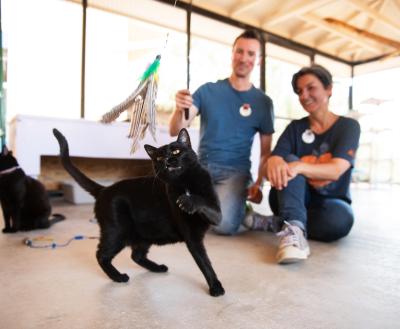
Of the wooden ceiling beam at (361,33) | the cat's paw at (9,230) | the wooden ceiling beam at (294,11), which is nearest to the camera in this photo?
the cat's paw at (9,230)

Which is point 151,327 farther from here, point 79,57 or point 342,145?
point 79,57

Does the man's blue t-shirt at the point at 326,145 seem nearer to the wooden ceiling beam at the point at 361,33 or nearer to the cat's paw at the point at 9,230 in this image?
the cat's paw at the point at 9,230

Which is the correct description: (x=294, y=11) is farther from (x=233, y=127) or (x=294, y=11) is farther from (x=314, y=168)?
(x=314, y=168)

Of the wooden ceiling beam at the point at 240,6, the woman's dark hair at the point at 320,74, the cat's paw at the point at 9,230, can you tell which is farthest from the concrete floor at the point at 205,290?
the wooden ceiling beam at the point at 240,6

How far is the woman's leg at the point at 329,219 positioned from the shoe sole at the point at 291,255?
1.18 ft

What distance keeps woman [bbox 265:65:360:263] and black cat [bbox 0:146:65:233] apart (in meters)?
1.25

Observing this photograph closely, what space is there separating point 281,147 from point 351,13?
424 cm

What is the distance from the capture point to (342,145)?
1468 millimetres

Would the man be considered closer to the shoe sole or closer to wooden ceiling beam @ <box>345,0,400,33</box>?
the shoe sole

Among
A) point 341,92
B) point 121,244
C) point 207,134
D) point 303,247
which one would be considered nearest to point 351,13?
point 341,92

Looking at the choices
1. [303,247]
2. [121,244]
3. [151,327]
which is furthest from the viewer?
[303,247]

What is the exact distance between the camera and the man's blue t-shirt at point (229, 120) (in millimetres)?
1788

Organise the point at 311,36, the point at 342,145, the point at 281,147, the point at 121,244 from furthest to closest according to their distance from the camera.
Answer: the point at 311,36
the point at 281,147
the point at 342,145
the point at 121,244

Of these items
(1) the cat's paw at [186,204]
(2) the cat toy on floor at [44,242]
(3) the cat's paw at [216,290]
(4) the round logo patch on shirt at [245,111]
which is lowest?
(2) the cat toy on floor at [44,242]
